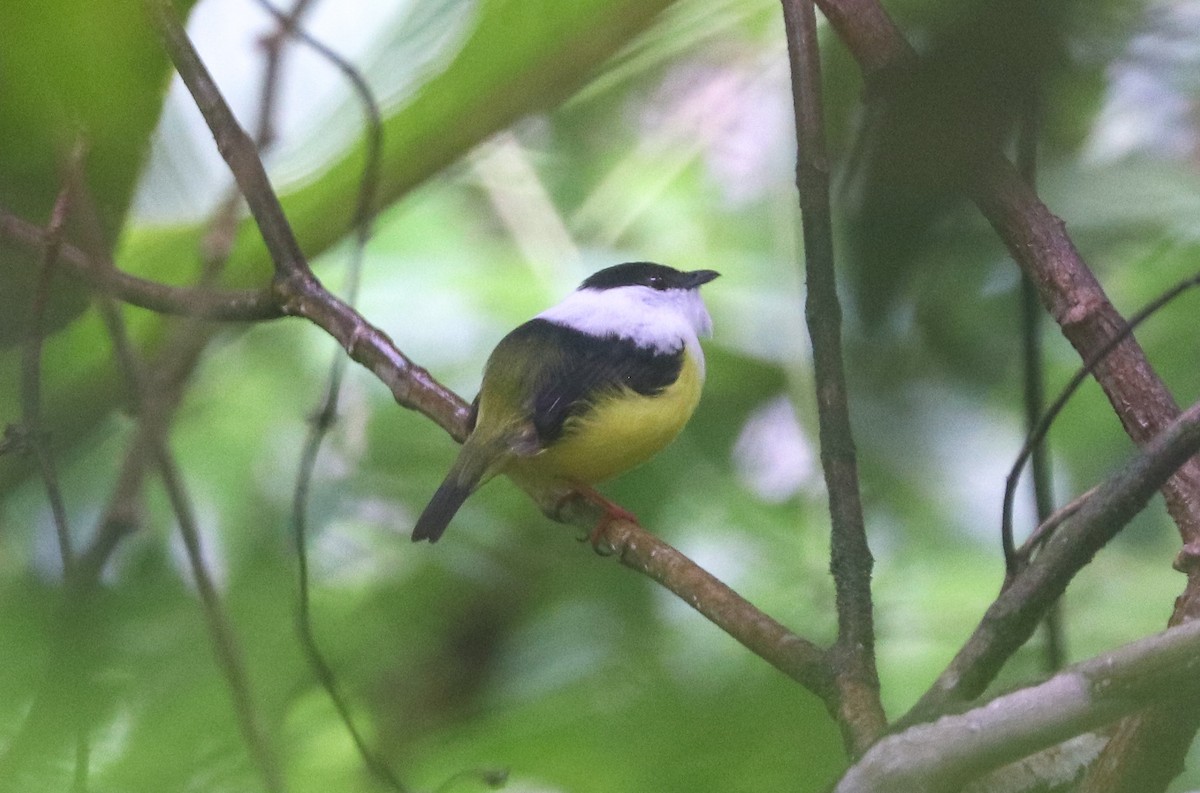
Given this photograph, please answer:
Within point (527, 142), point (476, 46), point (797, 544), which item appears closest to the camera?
point (476, 46)

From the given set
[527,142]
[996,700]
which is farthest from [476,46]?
[527,142]

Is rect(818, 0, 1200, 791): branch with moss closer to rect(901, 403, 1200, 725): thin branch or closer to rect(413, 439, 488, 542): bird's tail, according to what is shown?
rect(901, 403, 1200, 725): thin branch

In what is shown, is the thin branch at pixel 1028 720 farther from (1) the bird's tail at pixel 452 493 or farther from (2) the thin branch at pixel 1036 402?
(1) the bird's tail at pixel 452 493

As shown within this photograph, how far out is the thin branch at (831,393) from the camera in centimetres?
103

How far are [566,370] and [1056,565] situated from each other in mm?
1140

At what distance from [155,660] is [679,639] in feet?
2.24

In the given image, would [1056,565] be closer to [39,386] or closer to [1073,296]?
[1073,296]

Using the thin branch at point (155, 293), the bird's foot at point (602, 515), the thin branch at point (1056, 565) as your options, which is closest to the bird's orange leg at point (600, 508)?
the bird's foot at point (602, 515)

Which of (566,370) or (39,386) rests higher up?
(566,370)

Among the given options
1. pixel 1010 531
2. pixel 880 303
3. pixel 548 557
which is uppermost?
pixel 548 557

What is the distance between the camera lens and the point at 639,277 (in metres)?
2.30

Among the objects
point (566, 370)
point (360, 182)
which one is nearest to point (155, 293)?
point (360, 182)

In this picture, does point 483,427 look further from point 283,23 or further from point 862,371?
point 862,371

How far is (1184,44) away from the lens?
945 mm
